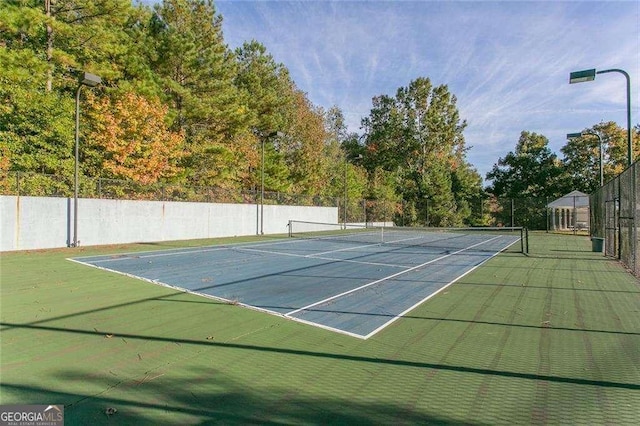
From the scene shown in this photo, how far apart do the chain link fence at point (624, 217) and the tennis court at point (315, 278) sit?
150 inches

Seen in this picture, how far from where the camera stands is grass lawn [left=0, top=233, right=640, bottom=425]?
2986 mm

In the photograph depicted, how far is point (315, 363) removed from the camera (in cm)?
393

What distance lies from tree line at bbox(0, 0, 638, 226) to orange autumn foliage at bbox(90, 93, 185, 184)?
0.06m

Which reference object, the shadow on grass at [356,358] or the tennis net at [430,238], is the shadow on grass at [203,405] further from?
Answer: the tennis net at [430,238]

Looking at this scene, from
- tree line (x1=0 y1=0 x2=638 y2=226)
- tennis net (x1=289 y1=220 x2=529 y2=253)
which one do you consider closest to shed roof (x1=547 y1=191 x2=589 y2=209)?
tennis net (x1=289 y1=220 x2=529 y2=253)

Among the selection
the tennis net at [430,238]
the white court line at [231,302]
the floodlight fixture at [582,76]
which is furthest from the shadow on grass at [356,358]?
the tennis net at [430,238]

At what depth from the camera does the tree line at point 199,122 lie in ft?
56.0

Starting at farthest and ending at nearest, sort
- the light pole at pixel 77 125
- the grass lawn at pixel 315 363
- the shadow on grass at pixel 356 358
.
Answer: the light pole at pixel 77 125 < the shadow on grass at pixel 356 358 < the grass lawn at pixel 315 363

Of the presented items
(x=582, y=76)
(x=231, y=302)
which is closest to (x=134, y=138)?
(x=231, y=302)

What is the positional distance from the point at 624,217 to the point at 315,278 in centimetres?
885
